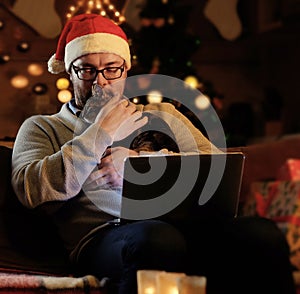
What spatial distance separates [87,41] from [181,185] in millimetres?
577

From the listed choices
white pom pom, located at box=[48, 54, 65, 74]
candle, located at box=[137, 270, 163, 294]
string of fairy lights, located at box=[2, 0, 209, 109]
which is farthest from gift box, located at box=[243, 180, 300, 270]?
candle, located at box=[137, 270, 163, 294]

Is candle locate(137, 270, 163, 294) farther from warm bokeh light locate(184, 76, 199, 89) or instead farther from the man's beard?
warm bokeh light locate(184, 76, 199, 89)

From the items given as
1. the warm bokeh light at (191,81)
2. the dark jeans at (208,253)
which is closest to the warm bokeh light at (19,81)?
the warm bokeh light at (191,81)

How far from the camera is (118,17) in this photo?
7.49ft

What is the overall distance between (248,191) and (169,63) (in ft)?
3.47

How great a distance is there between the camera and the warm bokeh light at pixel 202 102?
3.49m

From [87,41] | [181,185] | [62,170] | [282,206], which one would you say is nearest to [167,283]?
[181,185]

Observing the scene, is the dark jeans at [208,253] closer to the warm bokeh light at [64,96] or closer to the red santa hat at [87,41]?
the red santa hat at [87,41]

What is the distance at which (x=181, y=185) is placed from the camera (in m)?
1.42

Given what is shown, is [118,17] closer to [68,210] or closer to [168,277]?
[68,210]

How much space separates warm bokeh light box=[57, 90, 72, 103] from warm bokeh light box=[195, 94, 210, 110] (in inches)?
53.5

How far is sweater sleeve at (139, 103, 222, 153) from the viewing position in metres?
1.79

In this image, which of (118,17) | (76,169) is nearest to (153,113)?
(76,169)

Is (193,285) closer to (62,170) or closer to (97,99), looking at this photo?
(62,170)
